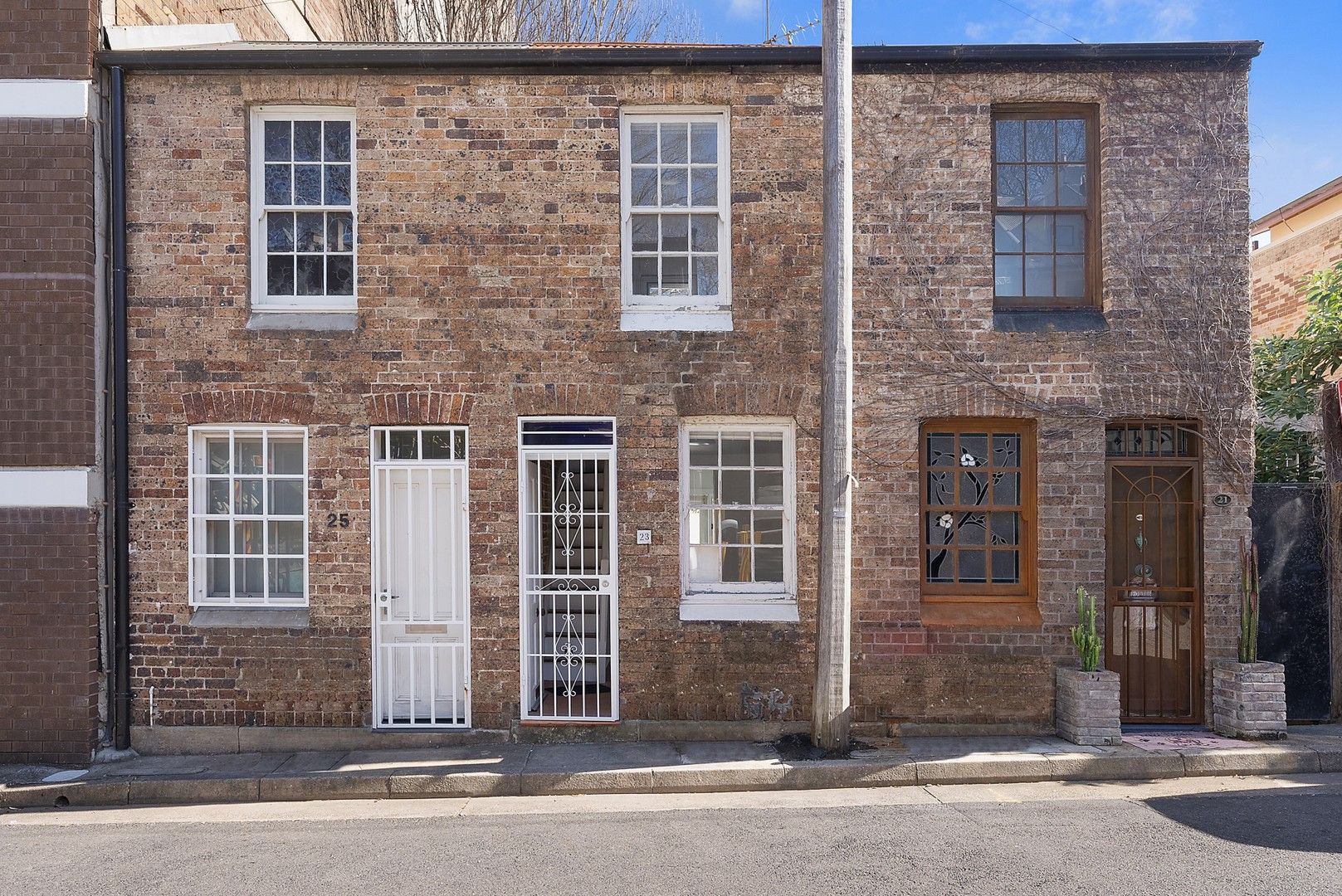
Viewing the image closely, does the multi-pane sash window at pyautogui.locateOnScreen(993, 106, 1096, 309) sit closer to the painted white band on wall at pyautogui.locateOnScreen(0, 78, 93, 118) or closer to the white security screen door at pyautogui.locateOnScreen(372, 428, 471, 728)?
the white security screen door at pyautogui.locateOnScreen(372, 428, 471, 728)

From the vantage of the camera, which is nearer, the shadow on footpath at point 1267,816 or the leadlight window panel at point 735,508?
the shadow on footpath at point 1267,816

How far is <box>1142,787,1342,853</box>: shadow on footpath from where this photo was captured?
5.46 metres

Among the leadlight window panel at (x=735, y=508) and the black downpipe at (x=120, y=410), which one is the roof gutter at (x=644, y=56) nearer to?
the black downpipe at (x=120, y=410)

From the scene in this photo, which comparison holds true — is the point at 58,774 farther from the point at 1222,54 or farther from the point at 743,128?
the point at 1222,54

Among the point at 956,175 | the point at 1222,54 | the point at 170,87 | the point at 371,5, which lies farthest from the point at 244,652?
the point at 371,5

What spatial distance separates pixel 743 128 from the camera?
7.70m

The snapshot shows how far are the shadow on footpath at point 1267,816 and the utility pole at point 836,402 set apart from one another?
2370mm

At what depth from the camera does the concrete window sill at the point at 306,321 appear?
768 cm

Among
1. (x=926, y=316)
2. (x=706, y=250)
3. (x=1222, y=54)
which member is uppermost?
(x=1222, y=54)

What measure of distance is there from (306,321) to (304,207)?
1.05 m

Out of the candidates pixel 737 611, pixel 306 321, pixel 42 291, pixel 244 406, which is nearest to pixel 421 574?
pixel 244 406

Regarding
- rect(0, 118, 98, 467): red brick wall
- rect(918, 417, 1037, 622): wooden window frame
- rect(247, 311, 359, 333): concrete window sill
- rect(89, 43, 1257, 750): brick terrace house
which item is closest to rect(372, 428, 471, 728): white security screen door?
rect(89, 43, 1257, 750): brick terrace house

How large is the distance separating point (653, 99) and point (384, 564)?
4.87 meters

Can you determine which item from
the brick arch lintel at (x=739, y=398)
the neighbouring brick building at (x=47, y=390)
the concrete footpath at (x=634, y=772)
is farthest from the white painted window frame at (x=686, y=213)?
the neighbouring brick building at (x=47, y=390)
